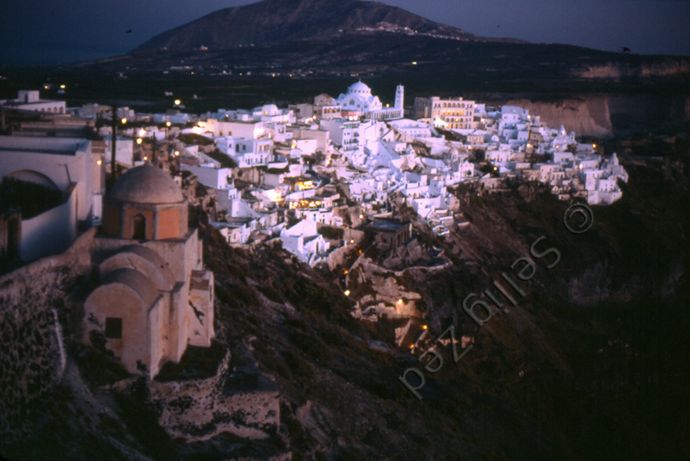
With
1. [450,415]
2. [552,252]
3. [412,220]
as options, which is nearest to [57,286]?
[450,415]

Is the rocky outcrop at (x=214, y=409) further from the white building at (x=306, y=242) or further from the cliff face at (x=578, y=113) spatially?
the cliff face at (x=578, y=113)

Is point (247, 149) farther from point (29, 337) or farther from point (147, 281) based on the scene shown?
point (29, 337)

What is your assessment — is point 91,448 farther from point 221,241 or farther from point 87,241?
point 221,241

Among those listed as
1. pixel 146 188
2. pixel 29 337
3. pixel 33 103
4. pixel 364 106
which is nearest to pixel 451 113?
pixel 364 106

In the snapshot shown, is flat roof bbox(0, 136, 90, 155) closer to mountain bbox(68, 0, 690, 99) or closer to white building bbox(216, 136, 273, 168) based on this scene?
white building bbox(216, 136, 273, 168)

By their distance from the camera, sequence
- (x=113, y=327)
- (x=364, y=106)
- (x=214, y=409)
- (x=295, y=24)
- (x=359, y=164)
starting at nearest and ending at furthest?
(x=113, y=327) → (x=214, y=409) → (x=359, y=164) → (x=364, y=106) → (x=295, y=24)
